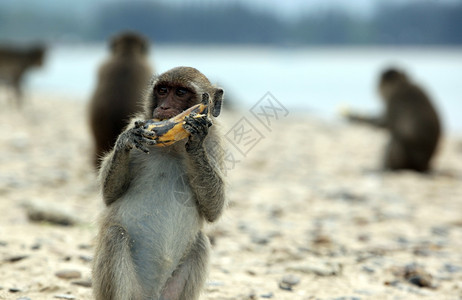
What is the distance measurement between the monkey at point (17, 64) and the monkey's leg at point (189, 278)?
14765mm

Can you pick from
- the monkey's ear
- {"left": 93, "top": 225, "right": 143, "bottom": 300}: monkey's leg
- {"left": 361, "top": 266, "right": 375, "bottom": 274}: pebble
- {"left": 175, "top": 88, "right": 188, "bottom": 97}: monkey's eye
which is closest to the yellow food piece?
{"left": 175, "top": 88, "right": 188, "bottom": 97}: monkey's eye

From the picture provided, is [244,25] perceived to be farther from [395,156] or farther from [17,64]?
[395,156]

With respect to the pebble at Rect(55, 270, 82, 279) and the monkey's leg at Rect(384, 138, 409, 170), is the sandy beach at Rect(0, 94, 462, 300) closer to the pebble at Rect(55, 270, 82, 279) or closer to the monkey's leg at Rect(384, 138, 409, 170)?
the pebble at Rect(55, 270, 82, 279)

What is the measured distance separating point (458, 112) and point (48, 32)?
4014 cm

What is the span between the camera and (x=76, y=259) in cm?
500

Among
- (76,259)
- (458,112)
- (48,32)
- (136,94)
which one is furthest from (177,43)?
(76,259)

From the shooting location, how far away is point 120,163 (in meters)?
3.56

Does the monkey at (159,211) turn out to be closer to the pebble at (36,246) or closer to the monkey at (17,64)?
the pebble at (36,246)

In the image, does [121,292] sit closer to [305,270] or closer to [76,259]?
[76,259]

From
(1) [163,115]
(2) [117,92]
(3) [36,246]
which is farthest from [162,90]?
(2) [117,92]

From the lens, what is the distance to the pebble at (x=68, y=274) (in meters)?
4.46

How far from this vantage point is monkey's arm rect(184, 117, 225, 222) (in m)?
3.50

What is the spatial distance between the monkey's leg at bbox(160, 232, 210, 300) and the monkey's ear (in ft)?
3.01

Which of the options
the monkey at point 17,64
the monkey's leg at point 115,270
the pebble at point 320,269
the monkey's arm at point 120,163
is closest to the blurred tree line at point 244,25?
the monkey at point 17,64
